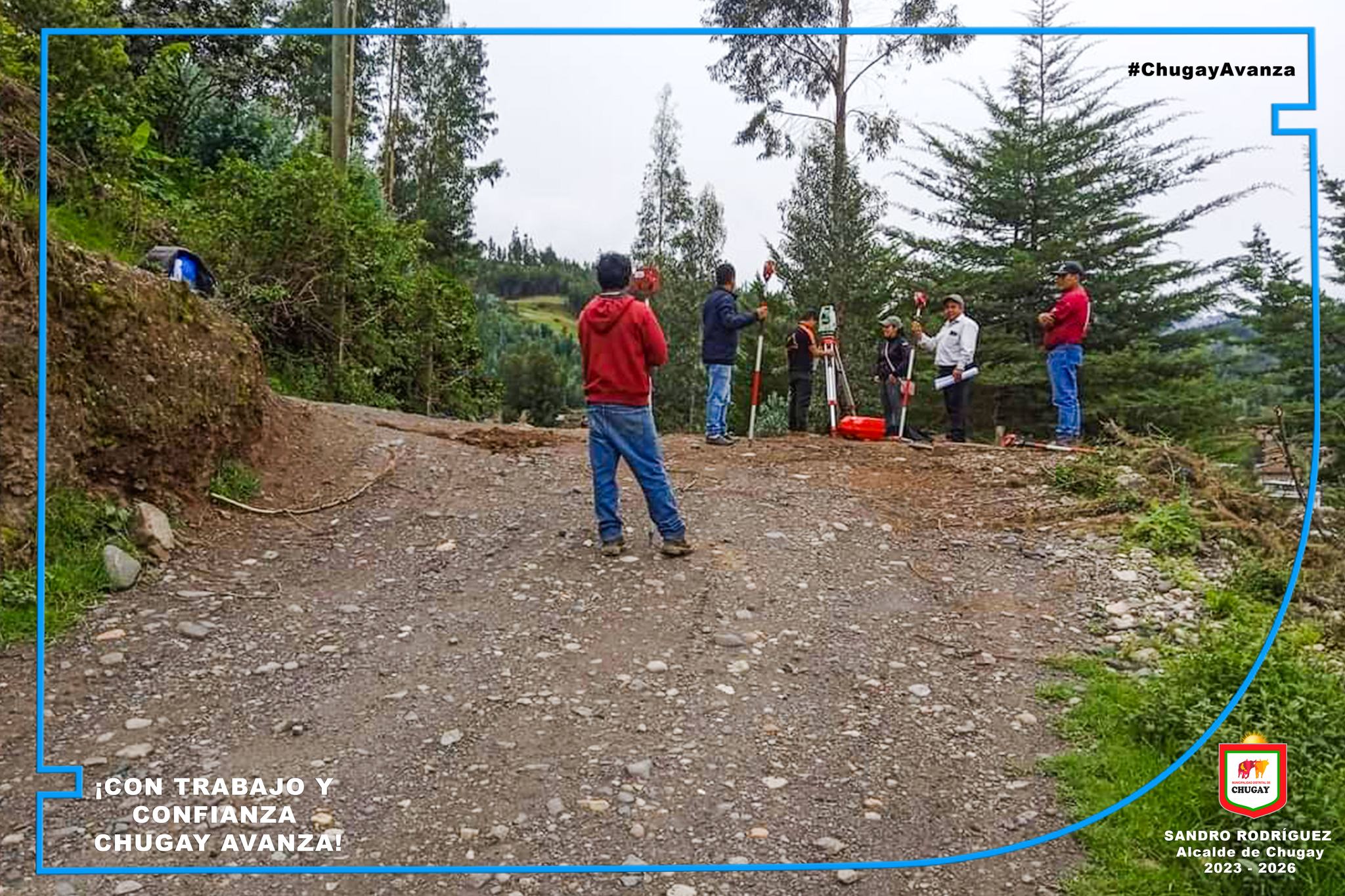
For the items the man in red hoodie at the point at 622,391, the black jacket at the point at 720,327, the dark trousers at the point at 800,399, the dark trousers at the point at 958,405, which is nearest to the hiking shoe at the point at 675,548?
the man in red hoodie at the point at 622,391

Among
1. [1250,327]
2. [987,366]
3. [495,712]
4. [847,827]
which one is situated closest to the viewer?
[847,827]

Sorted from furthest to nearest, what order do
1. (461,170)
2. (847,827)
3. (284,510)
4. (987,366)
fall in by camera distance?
(461,170) < (987,366) < (284,510) < (847,827)

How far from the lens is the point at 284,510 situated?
20.3ft

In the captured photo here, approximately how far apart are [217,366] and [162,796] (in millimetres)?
3670

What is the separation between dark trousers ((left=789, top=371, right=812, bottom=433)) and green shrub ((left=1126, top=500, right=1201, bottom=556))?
15.7 ft

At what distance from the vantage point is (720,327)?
27.2 feet

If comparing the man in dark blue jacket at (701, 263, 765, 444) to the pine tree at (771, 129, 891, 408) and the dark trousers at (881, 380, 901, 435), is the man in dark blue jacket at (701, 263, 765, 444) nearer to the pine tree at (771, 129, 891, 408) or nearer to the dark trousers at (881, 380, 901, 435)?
the dark trousers at (881, 380, 901, 435)

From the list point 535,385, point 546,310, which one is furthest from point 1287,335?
point 546,310

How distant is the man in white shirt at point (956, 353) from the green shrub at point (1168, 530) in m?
3.23

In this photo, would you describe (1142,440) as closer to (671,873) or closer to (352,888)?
(671,873)

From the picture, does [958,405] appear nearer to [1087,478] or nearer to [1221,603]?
[1087,478]

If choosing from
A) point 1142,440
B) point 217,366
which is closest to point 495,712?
point 217,366

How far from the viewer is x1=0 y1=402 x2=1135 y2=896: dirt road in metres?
3.11

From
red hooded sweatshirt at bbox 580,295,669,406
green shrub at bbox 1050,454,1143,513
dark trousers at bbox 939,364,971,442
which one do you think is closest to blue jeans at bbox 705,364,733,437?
dark trousers at bbox 939,364,971,442
